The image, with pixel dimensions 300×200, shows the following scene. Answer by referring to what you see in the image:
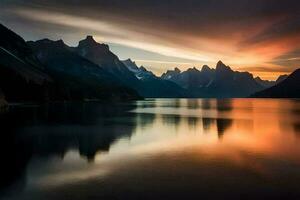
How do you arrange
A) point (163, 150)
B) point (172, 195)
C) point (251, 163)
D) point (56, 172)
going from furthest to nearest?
point (163, 150)
point (251, 163)
point (56, 172)
point (172, 195)

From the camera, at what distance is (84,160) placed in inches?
2007

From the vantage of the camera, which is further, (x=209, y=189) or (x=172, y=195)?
(x=209, y=189)

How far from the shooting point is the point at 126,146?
215 feet

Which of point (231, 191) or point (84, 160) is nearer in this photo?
point (231, 191)

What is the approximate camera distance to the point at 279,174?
4300 centimetres

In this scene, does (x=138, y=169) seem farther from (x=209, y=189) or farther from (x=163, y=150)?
(x=163, y=150)

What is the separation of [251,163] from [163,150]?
651 inches

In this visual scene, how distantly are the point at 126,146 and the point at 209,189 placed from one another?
31.8 meters

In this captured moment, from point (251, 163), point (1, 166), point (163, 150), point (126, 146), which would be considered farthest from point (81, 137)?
point (251, 163)

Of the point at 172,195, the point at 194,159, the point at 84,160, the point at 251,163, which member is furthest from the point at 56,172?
the point at 251,163

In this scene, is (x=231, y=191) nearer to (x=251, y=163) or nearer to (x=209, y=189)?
(x=209, y=189)

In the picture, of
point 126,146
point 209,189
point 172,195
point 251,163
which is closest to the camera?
point 172,195

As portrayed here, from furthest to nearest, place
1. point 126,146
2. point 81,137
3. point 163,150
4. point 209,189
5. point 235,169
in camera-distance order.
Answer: point 81,137 < point 126,146 < point 163,150 < point 235,169 < point 209,189

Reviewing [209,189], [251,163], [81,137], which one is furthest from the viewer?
[81,137]
